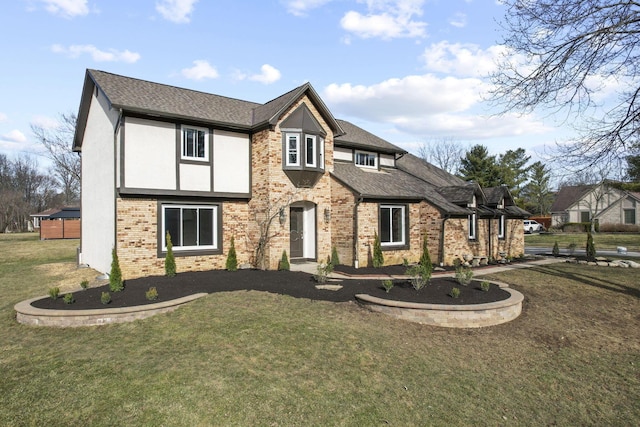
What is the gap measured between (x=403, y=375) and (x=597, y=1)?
1072 cm

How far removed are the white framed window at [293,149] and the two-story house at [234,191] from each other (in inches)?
2.2

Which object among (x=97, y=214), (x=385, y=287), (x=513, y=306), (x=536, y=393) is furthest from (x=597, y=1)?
(x=97, y=214)

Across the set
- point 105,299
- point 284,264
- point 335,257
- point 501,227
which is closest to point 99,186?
point 105,299

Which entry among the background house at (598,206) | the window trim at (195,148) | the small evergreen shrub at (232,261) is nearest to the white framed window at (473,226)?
the small evergreen shrub at (232,261)

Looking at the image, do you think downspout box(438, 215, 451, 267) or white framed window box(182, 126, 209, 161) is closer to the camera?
white framed window box(182, 126, 209, 161)

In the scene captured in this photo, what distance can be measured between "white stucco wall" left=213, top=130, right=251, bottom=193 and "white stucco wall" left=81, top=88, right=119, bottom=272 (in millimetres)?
3395

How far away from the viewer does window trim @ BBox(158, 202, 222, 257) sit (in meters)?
12.9

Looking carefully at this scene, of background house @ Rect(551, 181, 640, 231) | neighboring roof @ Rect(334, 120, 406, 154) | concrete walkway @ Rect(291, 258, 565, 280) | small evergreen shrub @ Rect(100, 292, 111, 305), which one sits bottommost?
concrete walkway @ Rect(291, 258, 565, 280)

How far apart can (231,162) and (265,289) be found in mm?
5901

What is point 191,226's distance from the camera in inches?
541

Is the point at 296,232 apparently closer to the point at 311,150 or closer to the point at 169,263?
the point at 311,150

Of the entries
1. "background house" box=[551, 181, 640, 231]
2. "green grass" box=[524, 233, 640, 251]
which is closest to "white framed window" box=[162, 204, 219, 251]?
"green grass" box=[524, 233, 640, 251]

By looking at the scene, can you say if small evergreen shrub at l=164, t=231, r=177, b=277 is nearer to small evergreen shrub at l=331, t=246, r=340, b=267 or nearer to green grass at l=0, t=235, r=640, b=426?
green grass at l=0, t=235, r=640, b=426

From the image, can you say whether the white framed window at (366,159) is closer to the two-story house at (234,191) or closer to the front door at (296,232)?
the two-story house at (234,191)
